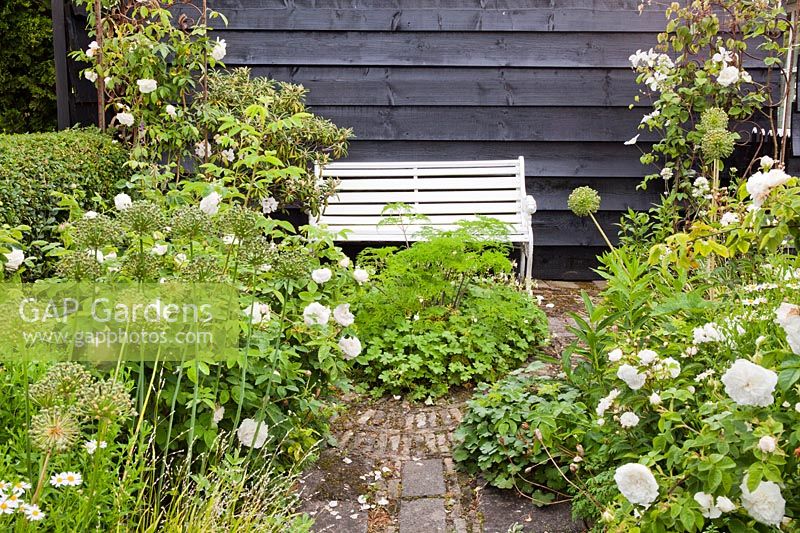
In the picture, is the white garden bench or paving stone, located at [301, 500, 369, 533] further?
the white garden bench

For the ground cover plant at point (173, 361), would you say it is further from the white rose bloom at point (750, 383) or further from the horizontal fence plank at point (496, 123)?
the white rose bloom at point (750, 383)

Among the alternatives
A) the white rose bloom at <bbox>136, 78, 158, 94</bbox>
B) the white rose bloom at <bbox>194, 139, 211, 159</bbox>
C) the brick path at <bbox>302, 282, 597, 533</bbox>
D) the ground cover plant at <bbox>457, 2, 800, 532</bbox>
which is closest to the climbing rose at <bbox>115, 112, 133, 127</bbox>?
the white rose bloom at <bbox>136, 78, 158, 94</bbox>

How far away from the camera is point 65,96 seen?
4645mm

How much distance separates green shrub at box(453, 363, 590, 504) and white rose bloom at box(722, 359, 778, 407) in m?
0.87

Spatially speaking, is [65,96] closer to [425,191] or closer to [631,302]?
[425,191]

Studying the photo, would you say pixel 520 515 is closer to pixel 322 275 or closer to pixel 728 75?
pixel 322 275

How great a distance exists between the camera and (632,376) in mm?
1846

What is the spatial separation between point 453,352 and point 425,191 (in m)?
1.97

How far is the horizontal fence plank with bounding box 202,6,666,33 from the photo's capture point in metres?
5.19

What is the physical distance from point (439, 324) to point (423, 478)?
1.10 meters

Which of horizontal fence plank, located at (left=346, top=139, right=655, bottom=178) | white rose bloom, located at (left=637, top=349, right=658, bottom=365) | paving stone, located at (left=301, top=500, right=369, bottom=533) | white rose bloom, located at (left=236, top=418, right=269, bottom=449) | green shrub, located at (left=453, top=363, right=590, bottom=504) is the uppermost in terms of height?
horizontal fence plank, located at (left=346, top=139, right=655, bottom=178)

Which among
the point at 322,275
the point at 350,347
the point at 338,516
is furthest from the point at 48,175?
the point at 338,516

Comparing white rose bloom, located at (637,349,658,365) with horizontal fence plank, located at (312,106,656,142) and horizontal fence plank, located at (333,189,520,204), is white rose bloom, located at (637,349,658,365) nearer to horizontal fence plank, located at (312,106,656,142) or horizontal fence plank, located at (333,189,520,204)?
horizontal fence plank, located at (333,189,520,204)

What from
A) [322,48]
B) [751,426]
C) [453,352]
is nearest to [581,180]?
[322,48]
